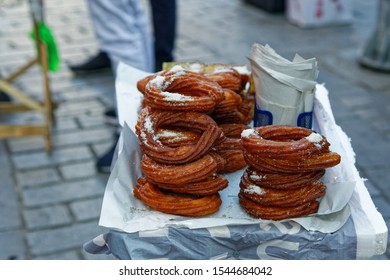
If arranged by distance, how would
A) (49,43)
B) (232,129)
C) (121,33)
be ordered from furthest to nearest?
(49,43)
(121,33)
(232,129)

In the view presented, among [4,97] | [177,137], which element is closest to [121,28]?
[4,97]

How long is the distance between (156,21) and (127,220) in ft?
9.28

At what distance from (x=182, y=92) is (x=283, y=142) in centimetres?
37

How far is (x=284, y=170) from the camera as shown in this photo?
163 cm

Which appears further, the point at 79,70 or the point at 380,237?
the point at 79,70

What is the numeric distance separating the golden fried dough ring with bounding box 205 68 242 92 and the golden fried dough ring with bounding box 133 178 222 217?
44 centimetres

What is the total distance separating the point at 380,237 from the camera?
1.61 metres

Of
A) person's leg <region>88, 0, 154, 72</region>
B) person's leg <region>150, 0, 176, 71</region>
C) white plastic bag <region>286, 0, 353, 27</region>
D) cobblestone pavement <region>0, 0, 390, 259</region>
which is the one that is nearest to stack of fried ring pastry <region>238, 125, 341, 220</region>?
cobblestone pavement <region>0, 0, 390, 259</region>

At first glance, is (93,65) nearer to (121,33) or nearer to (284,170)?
(121,33)

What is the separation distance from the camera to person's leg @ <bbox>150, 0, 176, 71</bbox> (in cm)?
422

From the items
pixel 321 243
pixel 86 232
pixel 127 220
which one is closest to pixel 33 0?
pixel 86 232

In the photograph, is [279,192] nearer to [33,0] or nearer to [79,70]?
[33,0]

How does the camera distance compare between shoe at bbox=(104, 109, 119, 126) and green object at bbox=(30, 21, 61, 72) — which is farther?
shoe at bbox=(104, 109, 119, 126)

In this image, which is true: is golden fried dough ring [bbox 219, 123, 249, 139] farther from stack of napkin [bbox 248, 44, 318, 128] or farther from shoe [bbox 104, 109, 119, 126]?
shoe [bbox 104, 109, 119, 126]
